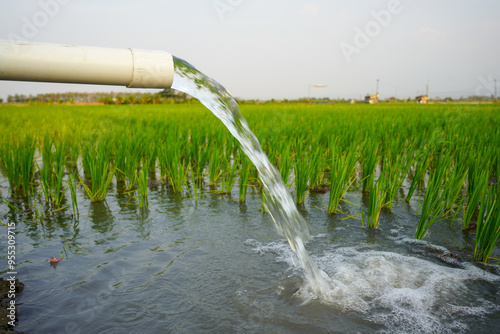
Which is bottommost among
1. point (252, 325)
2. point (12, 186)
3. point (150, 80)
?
point (252, 325)

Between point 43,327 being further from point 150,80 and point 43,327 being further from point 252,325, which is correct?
point 150,80

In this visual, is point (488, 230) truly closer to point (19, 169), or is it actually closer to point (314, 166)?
point (314, 166)

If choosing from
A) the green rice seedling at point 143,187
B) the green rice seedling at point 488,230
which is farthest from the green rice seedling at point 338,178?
the green rice seedling at point 143,187

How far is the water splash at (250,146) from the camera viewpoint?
6.50ft

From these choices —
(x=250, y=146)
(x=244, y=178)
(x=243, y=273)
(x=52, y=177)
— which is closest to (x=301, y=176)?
(x=244, y=178)

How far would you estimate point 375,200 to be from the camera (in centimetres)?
305

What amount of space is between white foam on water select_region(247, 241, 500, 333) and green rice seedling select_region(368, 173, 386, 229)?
0.46 metres

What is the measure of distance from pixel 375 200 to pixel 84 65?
241cm

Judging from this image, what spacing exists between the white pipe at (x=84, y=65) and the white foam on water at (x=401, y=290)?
57.5 inches

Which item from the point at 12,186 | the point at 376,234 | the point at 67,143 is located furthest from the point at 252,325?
the point at 67,143

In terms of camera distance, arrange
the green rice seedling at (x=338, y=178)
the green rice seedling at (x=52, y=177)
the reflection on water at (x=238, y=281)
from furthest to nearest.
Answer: the green rice seedling at (x=52, y=177) → the green rice seedling at (x=338, y=178) → the reflection on water at (x=238, y=281)

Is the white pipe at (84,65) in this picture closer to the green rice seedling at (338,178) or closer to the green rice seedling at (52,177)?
the green rice seedling at (338,178)

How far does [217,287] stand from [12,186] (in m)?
2.89

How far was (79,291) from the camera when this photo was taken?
7.07 feet
